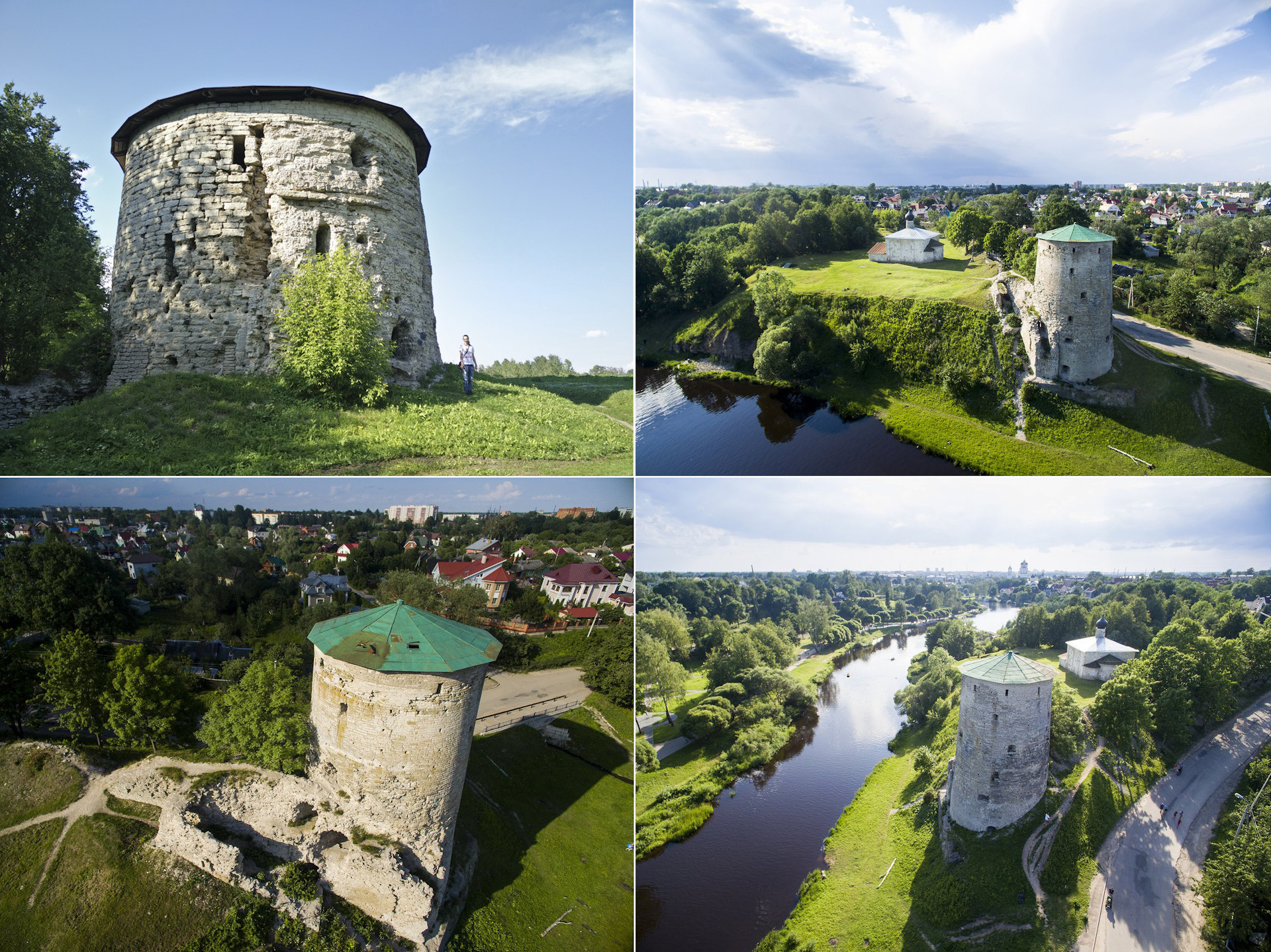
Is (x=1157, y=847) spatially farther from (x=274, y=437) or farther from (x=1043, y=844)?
(x=274, y=437)

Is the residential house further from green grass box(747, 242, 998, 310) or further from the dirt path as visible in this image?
the dirt path

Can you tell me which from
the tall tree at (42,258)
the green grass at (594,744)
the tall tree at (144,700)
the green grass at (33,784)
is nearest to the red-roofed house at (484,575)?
the green grass at (594,744)

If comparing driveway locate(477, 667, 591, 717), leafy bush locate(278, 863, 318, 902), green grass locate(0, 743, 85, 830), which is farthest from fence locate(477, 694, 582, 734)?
green grass locate(0, 743, 85, 830)

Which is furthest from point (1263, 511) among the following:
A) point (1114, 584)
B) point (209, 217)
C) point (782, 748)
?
point (209, 217)

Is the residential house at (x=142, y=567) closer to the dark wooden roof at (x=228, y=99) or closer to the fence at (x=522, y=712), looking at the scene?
the fence at (x=522, y=712)

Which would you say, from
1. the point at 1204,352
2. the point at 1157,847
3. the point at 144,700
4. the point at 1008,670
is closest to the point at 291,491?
the point at 144,700

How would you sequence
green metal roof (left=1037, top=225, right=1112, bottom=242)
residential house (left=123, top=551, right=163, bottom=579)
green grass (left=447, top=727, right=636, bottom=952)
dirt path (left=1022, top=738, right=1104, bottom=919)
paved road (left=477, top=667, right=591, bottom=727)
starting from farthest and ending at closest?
1. paved road (left=477, top=667, right=591, bottom=727)
2. residential house (left=123, top=551, right=163, bottom=579)
3. dirt path (left=1022, top=738, right=1104, bottom=919)
4. green grass (left=447, top=727, right=636, bottom=952)
5. green metal roof (left=1037, top=225, right=1112, bottom=242)

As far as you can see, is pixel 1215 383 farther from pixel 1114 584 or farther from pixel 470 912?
pixel 470 912
